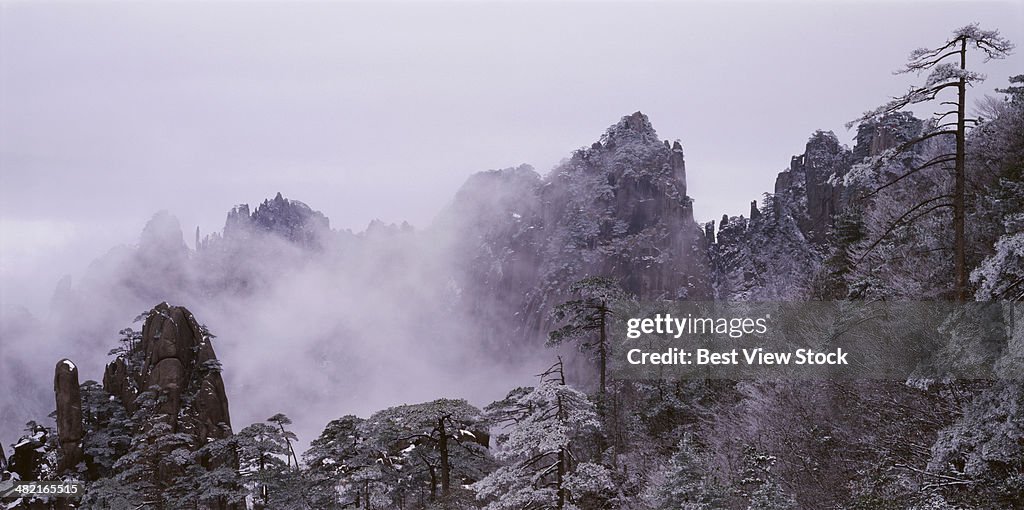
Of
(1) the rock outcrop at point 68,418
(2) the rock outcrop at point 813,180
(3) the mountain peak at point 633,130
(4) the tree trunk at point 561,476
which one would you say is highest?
(3) the mountain peak at point 633,130

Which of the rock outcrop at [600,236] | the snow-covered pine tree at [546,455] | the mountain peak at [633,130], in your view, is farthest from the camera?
the mountain peak at [633,130]

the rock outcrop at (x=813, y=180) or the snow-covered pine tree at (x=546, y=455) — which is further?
the rock outcrop at (x=813, y=180)

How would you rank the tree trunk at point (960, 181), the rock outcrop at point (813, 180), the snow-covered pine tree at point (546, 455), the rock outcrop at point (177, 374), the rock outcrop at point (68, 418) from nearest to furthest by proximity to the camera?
the tree trunk at point (960, 181) → the snow-covered pine tree at point (546, 455) → the rock outcrop at point (68, 418) → the rock outcrop at point (177, 374) → the rock outcrop at point (813, 180)

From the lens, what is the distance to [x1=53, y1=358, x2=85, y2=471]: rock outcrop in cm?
4066

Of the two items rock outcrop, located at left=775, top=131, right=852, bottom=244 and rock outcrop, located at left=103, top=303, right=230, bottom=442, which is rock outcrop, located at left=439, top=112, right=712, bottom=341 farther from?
rock outcrop, located at left=103, top=303, right=230, bottom=442

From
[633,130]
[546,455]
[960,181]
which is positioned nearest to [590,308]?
[546,455]

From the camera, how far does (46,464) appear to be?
4094 centimetres

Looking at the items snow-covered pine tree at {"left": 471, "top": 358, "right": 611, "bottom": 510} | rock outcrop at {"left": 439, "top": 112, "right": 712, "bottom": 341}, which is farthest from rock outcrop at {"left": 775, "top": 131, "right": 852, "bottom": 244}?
snow-covered pine tree at {"left": 471, "top": 358, "right": 611, "bottom": 510}

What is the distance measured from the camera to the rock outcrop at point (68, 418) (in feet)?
133

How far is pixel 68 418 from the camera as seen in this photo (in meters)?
41.4

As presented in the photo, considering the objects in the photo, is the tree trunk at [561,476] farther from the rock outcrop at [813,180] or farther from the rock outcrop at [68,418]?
the rock outcrop at [813,180]

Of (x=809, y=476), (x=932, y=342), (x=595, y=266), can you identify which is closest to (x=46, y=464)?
(x=809, y=476)

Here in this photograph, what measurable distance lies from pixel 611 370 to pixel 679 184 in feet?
324

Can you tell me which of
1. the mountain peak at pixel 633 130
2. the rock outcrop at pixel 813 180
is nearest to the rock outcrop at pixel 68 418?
the rock outcrop at pixel 813 180
